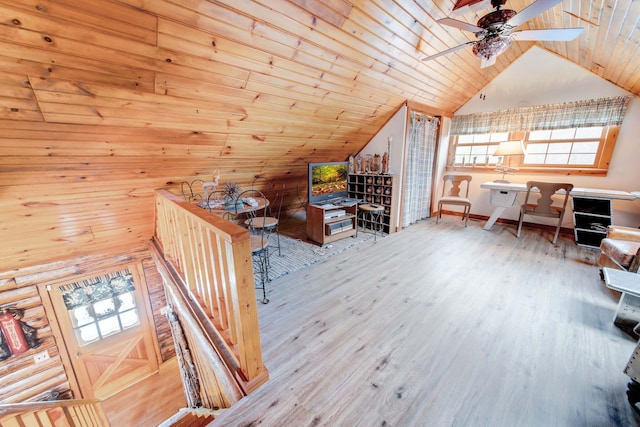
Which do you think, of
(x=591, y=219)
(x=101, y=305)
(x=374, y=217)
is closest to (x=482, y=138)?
(x=591, y=219)

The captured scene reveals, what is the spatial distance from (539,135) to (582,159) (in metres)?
0.70

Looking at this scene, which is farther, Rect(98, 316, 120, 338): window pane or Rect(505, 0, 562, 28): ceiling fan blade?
Rect(98, 316, 120, 338): window pane

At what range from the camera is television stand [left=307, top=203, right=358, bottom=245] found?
348 cm

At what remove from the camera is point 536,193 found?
4035 mm

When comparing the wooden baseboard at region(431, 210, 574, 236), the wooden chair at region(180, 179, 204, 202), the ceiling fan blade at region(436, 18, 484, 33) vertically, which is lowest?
the wooden baseboard at region(431, 210, 574, 236)

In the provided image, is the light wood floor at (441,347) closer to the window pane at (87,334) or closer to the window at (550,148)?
the window at (550,148)

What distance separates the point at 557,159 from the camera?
4016mm

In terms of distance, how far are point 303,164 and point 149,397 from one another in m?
4.09

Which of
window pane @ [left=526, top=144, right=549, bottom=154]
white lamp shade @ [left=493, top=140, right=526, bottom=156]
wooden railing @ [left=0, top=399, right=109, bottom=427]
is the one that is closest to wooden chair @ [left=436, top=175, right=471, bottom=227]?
white lamp shade @ [left=493, top=140, right=526, bottom=156]

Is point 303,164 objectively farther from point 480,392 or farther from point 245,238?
point 480,392

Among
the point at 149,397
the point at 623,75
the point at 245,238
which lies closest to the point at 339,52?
the point at 245,238

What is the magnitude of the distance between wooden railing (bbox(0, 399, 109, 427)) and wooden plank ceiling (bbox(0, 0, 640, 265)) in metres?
1.56

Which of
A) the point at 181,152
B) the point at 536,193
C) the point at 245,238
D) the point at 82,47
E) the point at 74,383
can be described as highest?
the point at 82,47

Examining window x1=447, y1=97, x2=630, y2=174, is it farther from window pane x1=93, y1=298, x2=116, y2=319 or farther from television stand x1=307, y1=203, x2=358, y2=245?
window pane x1=93, y1=298, x2=116, y2=319
